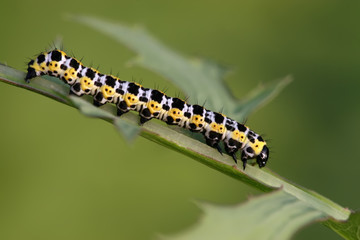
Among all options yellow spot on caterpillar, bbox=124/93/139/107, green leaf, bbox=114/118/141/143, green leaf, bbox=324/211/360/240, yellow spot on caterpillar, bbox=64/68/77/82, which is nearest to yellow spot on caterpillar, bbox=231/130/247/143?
yellow spot on caterpillar, bbox=124/93/139/107

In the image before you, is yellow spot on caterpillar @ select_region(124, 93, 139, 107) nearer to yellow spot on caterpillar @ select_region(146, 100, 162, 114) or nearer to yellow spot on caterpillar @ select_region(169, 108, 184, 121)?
yellow spot on caterpillar @ select_region(146, 100, 162, 114)

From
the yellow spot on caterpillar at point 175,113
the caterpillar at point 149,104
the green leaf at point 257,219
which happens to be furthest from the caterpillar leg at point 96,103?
the green leaf at point 257,219

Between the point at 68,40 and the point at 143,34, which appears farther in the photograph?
the point at 68,40

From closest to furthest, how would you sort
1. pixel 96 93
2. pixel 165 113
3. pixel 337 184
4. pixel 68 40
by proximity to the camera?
pixel 96 93 → pixel 165 113 → pixel 337 184 → pixel 68 40

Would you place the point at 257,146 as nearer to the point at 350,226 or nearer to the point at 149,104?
the point at 149,104

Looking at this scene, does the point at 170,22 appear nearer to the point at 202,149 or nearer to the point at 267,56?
the point at 267,56

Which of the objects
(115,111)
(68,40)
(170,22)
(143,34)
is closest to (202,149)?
(115,111)

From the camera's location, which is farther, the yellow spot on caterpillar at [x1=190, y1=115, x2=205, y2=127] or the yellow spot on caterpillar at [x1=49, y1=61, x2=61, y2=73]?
the yellow spot on caterpillar at [x1=190, y1=115, x2=205, y2=127]
